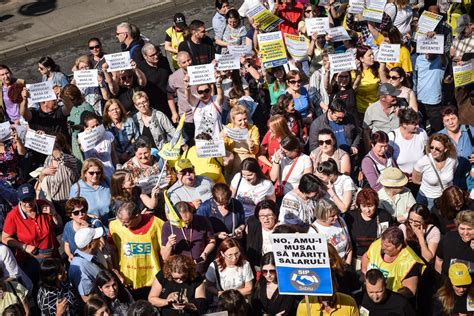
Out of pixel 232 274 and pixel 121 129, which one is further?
pixel 121 129

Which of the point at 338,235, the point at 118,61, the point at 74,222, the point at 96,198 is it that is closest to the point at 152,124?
the point at 118,61

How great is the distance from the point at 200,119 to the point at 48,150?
2199 mm

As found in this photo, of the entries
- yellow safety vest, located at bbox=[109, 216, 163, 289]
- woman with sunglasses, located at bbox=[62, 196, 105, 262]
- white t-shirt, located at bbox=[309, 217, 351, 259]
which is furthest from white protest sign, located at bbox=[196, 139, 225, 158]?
white t-shirt, located at bbox=[309, 217, 351, 259]

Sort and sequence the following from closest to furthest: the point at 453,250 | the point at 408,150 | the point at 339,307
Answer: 1. the point at 339,307
2. the point at 453,250
3. the point at 408,150

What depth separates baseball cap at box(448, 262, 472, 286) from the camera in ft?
30.5

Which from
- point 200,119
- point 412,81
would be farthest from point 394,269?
point 412,81

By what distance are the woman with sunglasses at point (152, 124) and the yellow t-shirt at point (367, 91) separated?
2.70 metres

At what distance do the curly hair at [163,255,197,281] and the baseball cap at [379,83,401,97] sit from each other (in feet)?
13.9

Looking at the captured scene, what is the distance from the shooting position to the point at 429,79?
45.2 feet

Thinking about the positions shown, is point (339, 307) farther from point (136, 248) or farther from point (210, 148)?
point (210, 148)

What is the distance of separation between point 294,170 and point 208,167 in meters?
1.11

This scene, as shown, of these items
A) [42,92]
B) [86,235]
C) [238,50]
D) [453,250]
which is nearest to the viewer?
[453,250]

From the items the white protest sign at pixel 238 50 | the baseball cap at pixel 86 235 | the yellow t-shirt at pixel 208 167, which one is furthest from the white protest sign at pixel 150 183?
the white protest sign at pixel 238 50

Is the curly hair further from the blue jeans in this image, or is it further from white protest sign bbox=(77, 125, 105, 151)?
the blue jeans
